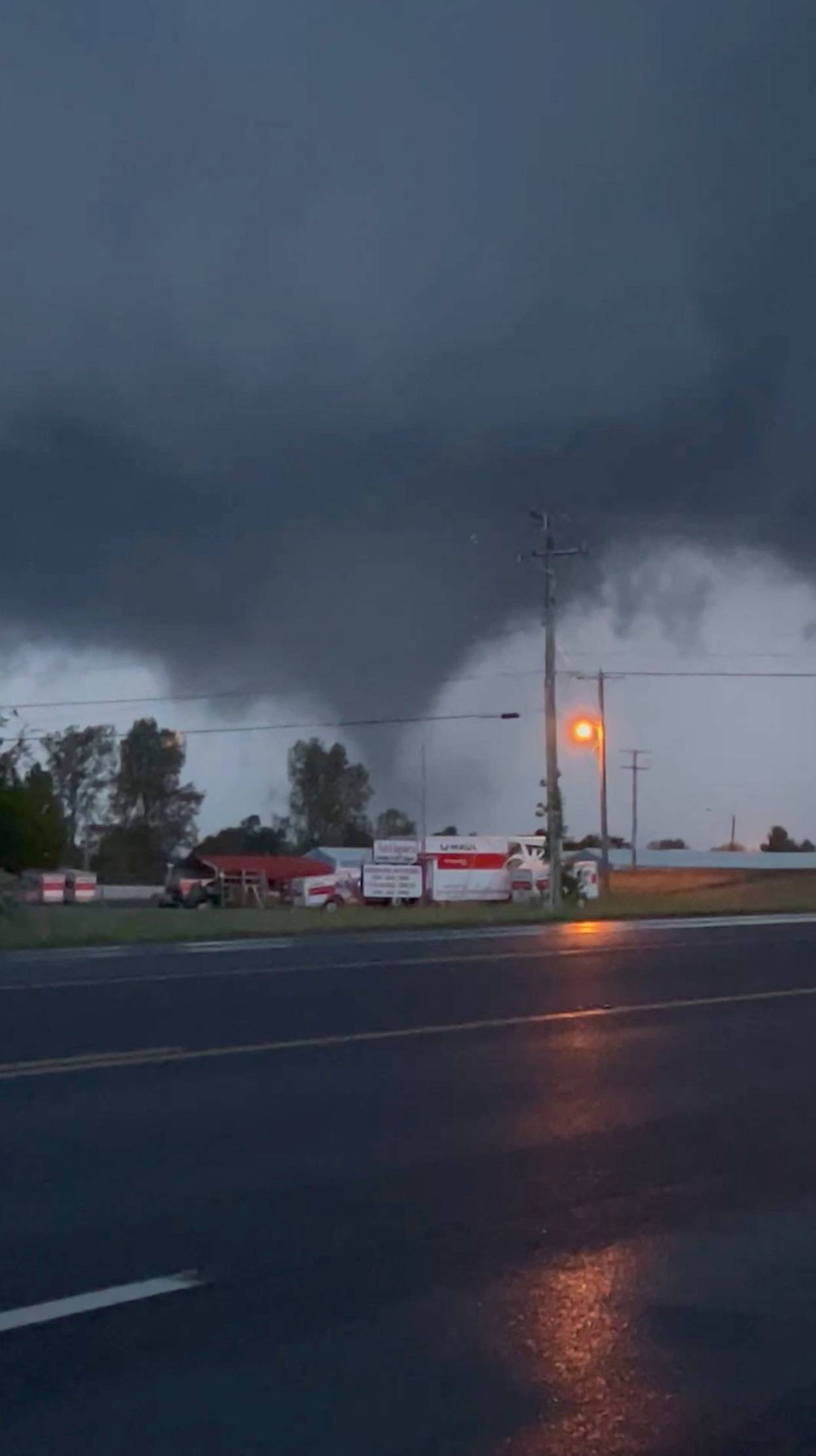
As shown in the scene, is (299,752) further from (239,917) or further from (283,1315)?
(283,1315)

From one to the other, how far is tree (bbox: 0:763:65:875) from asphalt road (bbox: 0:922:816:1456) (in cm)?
6487

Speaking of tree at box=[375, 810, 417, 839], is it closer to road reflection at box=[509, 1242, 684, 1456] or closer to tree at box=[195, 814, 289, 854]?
tree at box=[195, 814, 289, 854]

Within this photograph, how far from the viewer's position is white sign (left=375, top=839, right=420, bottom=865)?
60.7 metres

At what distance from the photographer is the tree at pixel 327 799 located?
426 feet

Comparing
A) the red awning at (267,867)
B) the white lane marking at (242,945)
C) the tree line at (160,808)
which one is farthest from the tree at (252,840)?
the white lane marking at (242,945)

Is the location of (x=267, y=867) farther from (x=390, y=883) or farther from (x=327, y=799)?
(x=327, y=799)

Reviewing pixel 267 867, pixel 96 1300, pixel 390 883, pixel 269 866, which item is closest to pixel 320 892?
pixel 390 883

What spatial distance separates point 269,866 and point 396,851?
51.4 ft

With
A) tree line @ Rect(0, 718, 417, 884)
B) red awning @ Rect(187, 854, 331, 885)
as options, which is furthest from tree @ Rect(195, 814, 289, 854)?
red awning @ Rect(187, 854, 331, 885)

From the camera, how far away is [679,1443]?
604 centimetres

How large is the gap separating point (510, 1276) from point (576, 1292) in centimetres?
37

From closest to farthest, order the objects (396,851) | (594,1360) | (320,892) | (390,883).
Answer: (594,1360) → (390,883) → (320,892) → (396,851)

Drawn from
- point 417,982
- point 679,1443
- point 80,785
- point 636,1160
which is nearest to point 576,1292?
point 679,1443

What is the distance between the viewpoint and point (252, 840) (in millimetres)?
129875
